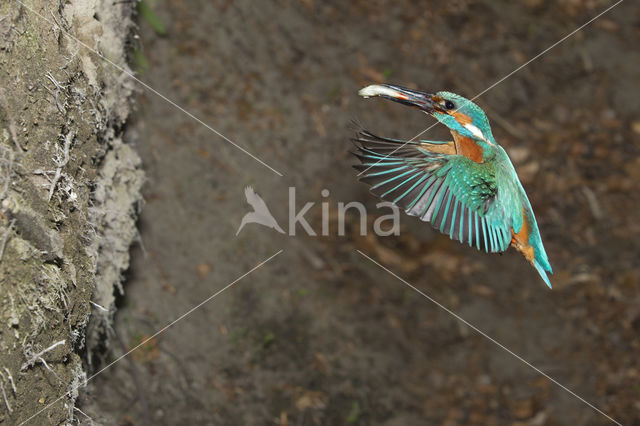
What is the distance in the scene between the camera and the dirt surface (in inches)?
126

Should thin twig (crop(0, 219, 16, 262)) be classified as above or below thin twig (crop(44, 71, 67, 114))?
below

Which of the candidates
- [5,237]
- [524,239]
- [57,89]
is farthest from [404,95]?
[5,237]

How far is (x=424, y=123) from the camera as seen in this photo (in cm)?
415

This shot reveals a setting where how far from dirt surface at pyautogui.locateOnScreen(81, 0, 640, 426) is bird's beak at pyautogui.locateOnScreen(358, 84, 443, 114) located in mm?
1712

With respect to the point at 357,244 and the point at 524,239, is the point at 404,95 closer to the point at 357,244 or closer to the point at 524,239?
the point at 524,239

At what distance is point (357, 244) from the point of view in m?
3.85

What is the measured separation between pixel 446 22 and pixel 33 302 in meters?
4.01

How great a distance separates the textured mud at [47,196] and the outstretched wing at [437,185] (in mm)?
899

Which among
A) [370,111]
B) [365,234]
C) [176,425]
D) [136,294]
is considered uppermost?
[370,111]

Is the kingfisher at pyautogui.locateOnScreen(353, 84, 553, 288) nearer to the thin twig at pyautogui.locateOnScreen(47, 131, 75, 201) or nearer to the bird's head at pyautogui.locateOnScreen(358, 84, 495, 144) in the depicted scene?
the bird's head at pyautogui.locateOnScreen(358, 84, 495, 144)

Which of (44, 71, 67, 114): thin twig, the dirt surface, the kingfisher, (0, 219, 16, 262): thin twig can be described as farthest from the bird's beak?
the dirt surface

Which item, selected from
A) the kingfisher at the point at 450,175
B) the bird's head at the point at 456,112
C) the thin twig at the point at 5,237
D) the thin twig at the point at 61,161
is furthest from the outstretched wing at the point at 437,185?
the thin twig at the point at 5,237

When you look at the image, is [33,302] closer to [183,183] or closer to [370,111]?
[183,183]

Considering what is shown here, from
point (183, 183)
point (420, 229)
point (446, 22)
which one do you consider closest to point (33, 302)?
point (183, 183)
